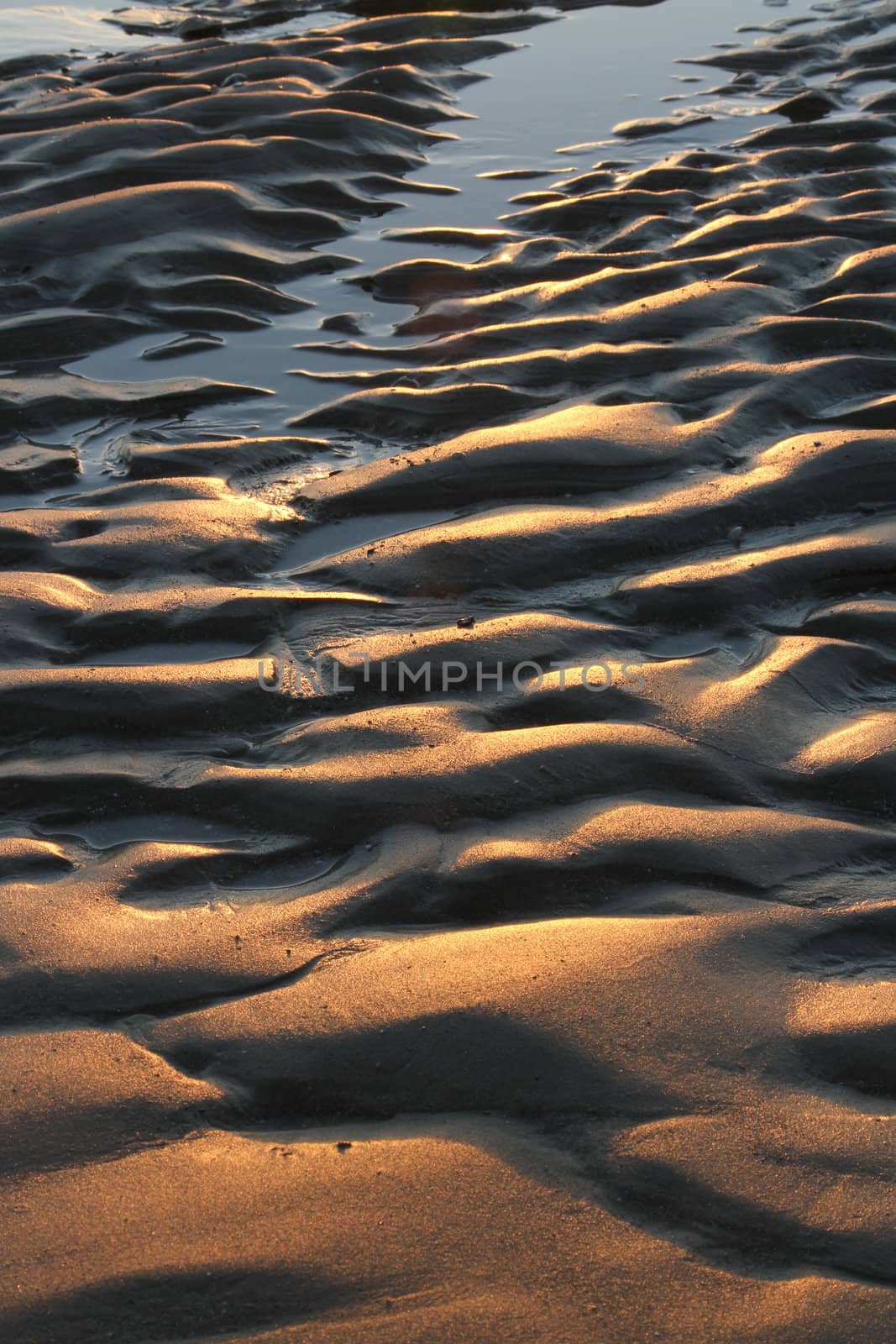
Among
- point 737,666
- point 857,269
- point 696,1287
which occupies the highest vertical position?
point 857,269

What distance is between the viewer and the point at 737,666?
2496 mm

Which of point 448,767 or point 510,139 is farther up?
point 510,139

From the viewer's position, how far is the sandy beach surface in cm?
148

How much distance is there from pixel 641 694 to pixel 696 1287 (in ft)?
3.74

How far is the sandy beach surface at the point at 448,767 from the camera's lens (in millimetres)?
1476

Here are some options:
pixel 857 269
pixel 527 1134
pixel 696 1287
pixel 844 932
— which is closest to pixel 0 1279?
pixel 527 1134

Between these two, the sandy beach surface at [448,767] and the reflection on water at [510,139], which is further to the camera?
the reflection on water at [510,139]

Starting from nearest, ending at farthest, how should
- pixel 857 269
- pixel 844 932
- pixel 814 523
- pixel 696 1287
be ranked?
pixel 696 1287
pixel 844 932
pixel 814 523
pixel 857 269

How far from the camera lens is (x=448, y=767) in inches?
86.2

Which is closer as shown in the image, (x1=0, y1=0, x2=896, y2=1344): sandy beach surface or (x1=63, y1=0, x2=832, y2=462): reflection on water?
(x1=0, y1=0, x2=896, y2=1344): sandy beach surface

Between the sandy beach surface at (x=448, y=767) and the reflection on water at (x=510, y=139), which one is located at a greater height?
the reflection on water at (x=510, y=139)

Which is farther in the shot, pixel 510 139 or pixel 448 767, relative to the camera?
pixel 510 139

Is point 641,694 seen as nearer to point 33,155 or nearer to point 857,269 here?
point 857,269

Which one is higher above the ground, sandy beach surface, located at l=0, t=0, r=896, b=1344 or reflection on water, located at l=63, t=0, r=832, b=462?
reflection on water, located at l=63, t=0, r=832, b=462
